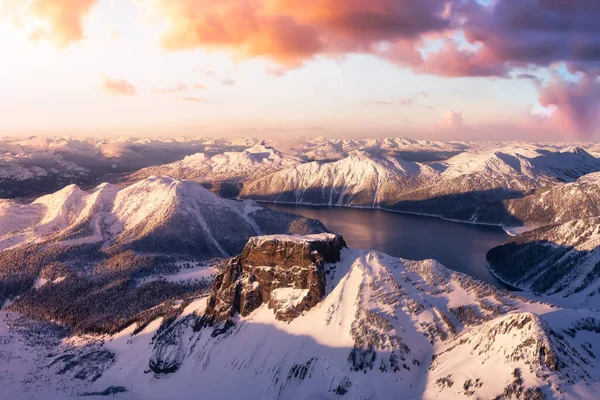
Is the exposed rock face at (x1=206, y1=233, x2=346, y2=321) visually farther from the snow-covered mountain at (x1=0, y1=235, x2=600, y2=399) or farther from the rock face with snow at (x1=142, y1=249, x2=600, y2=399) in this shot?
the rock face with snow at (x1=142, y1=249, x2=600, y2=399)

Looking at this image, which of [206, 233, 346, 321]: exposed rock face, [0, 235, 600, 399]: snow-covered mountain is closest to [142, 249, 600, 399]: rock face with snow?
[0, 235, 600, 399]: snow-covered mountain

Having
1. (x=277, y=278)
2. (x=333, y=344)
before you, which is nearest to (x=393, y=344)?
(x=333, y=344)

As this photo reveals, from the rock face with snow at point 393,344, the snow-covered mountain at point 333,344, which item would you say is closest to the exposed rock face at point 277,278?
the snow-covered mountain at point 333,344

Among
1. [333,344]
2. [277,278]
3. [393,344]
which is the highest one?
[277,278]

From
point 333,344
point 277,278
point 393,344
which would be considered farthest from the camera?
point 277,278

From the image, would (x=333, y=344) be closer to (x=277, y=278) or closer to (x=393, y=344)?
(x=393, y=344)

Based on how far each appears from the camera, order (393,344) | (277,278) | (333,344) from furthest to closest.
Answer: (277,278) → (333,344) → (393,344)

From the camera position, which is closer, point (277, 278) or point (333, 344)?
point (333, 344)
